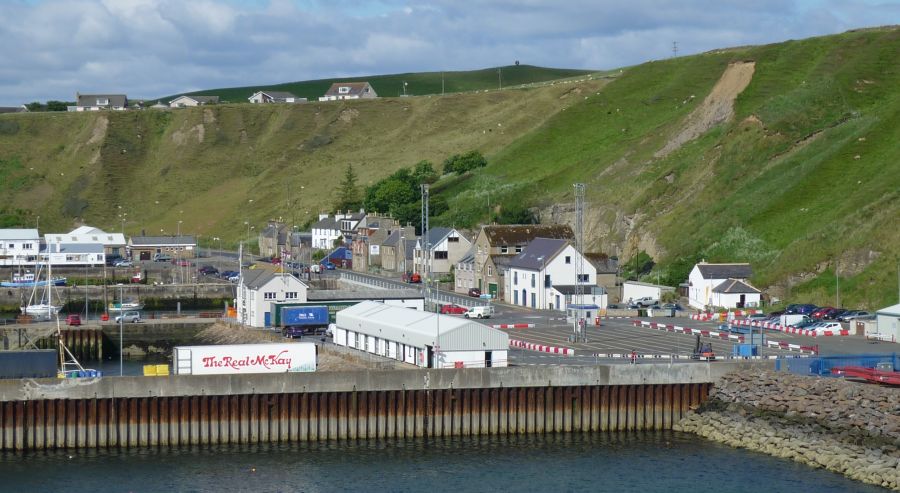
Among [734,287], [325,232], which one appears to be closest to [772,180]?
[734,287]

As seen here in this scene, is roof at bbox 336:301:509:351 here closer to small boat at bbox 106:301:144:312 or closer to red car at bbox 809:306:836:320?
red car at bbox 809:306:836:320

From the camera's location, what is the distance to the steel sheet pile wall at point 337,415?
6391cm

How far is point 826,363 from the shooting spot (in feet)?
224

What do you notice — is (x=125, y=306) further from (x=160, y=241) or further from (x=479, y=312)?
(x=160, y=241)

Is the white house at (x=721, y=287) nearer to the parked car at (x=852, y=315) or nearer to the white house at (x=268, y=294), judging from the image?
the parked car at (x=852, y=315)

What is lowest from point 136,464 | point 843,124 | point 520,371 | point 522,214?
point 136,464

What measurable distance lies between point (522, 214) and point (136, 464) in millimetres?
101525

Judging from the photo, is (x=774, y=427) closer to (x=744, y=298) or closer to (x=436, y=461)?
(x=436, y=461)

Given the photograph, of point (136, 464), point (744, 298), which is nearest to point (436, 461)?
point (136, 464)

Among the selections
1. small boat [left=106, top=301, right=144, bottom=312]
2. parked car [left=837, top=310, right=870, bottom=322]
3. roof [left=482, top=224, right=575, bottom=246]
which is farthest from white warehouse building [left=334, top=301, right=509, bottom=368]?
small boat [left=106, top=301, right=144, bottom=312]

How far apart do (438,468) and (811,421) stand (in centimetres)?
1814

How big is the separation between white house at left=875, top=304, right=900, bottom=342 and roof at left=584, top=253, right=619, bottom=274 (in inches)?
1460

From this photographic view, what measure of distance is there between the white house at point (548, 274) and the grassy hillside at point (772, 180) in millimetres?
11814

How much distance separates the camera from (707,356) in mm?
73438
